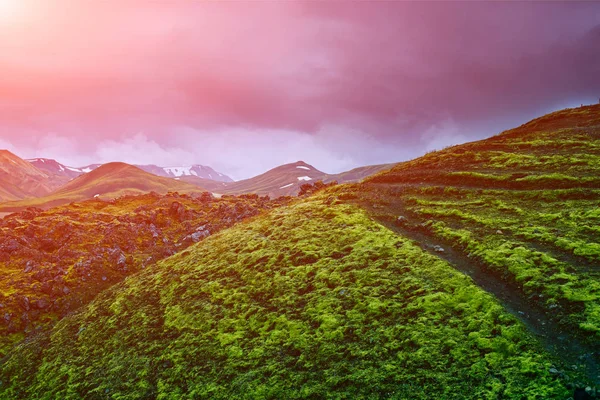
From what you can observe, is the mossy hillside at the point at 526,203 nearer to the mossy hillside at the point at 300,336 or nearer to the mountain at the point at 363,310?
the mountain at the point at 363,310

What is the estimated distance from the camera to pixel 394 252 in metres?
27.5

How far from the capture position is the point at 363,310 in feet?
70.1

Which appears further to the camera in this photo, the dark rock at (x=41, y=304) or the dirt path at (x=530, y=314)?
the dark rock at (x=41, y=304)

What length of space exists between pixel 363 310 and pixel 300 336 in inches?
179

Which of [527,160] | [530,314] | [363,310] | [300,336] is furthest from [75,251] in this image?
[527,160]

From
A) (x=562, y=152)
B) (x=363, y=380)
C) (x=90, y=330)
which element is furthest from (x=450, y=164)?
(x=90, y=330)

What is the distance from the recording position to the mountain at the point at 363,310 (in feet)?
53.4

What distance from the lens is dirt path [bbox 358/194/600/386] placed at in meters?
14.9

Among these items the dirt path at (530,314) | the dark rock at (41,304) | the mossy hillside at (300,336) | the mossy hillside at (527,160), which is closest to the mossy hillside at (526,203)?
the mossy hillside at (527,160)

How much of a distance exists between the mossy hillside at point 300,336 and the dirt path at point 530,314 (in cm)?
98

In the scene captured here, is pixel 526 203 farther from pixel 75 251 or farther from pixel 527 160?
pixel 75 251

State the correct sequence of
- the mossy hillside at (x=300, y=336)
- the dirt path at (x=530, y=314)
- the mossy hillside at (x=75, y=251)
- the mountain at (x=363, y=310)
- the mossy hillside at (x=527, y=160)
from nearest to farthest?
the dirt path at (x=530, y=314) < the mossy hillside at (x=300, y=336) < the mountain at (x=363, y=310) < the mossy hillside at (x=75, y=251) < the mossy hillside at (x=527, y=160)

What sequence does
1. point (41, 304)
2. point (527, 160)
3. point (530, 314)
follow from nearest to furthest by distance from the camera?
point (530, 314) → point (41, 304) → point (527, 160)

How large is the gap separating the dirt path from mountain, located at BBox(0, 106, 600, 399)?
0.09 m
